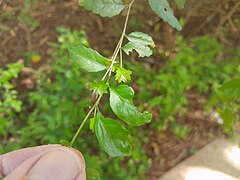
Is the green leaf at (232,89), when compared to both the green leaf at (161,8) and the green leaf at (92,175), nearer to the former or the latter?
the green leaf at (161,8)

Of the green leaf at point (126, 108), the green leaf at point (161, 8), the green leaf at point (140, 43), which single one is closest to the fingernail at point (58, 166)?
the green leaf at point (126, 108)

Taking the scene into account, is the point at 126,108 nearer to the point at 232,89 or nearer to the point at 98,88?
the point at 98,88

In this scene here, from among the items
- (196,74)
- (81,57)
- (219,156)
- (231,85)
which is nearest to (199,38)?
(196,74)

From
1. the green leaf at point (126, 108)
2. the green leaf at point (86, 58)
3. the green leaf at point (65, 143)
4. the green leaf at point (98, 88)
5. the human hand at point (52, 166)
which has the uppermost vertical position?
the green leaf at point (86, 58)

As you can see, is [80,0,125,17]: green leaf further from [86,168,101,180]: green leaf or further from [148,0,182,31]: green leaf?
[86,168,101,180]: green leaf

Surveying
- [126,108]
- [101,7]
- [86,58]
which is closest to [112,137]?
[126,108]

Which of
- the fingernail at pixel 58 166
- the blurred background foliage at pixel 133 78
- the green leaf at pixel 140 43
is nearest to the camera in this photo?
the fingernail at pixel 58 166
